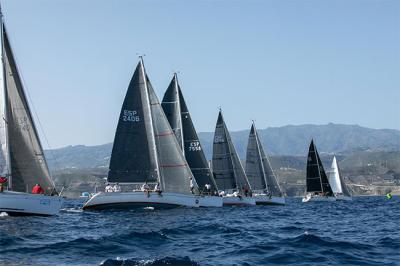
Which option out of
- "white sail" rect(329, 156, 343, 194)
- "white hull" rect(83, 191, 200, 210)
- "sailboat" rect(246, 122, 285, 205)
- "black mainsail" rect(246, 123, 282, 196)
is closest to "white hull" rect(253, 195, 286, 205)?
"sailboat" rect(246, 122, 285, 205)

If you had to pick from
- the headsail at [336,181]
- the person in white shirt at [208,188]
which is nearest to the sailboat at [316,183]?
the headsail at [336,181]

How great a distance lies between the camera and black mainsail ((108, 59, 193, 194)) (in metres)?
52.6

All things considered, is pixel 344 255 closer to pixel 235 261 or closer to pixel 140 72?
pixel 235 261

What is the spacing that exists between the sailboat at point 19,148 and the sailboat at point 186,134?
2455 centimetres

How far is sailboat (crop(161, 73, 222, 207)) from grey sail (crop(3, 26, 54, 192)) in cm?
2463

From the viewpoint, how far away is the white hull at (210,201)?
2277 inches

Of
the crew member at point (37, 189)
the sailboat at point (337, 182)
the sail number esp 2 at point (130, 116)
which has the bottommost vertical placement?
the crew member at point (37, 189)

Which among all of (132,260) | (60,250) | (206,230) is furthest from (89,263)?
(206,230)

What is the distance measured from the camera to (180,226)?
34.5 metres

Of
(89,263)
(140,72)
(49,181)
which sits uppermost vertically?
(140,72)

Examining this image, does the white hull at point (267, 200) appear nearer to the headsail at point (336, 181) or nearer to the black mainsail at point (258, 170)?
the black mainsail at point (258, 170)

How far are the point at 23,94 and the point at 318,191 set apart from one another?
73.0 m

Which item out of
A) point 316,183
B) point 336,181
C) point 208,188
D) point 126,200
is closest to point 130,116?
point 126,200

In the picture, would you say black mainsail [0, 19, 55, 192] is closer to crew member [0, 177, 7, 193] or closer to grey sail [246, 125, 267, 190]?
crew member [0, 177, 7, 193]
